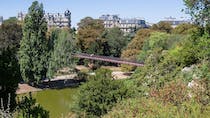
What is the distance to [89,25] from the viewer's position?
182 ft

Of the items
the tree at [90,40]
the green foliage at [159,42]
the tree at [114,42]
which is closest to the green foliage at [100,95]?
the green foliage at [159,42]

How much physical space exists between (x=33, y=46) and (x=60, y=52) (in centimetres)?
301

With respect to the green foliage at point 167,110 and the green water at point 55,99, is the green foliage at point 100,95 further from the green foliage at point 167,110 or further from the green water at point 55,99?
the green water at point 55,99

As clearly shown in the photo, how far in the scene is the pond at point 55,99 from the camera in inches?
1016

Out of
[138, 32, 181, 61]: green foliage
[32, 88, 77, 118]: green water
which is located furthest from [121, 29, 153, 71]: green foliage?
[32, 88, 77, 118]: green water

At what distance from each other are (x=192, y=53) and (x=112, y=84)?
3328 mm

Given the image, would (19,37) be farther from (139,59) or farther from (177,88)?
(177,88)

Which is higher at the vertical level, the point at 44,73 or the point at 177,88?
the point at 177,88

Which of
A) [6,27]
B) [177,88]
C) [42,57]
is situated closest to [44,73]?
[42,57]

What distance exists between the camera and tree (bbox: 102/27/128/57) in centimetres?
5034

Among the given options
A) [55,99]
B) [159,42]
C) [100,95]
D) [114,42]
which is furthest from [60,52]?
[100,95]

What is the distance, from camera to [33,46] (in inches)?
1345

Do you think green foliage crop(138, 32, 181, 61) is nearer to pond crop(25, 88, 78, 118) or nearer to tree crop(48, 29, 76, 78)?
tree crop(48, 29, 76, 78)

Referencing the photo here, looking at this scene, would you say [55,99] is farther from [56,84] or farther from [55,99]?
[56,84]
